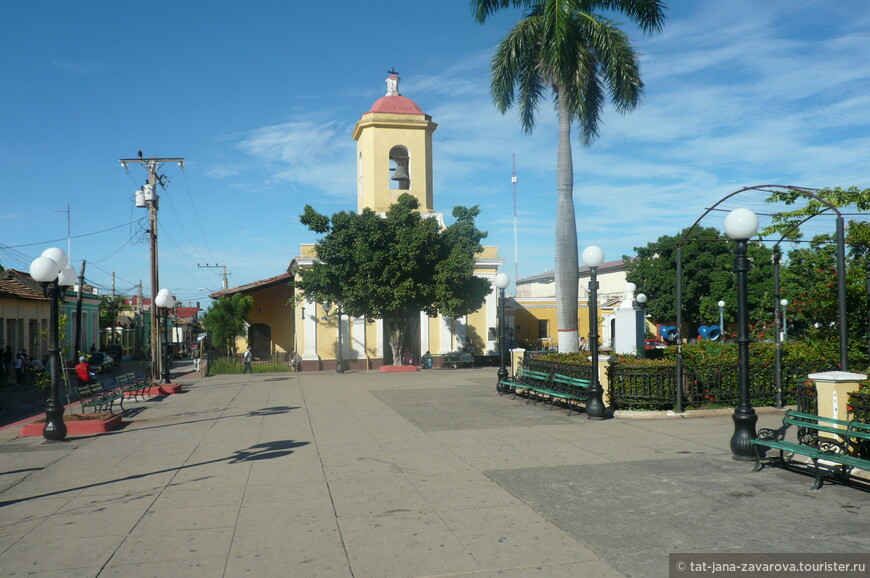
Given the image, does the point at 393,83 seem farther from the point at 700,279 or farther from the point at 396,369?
the point at 700,279

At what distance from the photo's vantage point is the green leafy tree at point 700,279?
148 ft

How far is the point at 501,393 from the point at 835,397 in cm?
1033

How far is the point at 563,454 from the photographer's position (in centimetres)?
953

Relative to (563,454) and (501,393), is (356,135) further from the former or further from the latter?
(563,454)

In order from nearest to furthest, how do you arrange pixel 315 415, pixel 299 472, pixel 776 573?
pixel 776 573
pixel 299 472
pixel 315 415

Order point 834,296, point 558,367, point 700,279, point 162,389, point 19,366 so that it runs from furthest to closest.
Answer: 1. point 700,279
2. point 19,366
3. point 162,389
4. point 558,367
5. point 834,296

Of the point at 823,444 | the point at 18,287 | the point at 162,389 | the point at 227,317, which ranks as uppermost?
the point at 18,287

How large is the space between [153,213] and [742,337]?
21496 mm

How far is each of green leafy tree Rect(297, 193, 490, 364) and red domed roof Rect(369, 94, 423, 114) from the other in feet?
17.2

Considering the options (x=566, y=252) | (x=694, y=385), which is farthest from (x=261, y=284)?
(x=694, y=385)

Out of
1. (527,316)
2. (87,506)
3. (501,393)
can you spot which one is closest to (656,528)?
(87,506)

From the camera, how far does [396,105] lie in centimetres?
3066

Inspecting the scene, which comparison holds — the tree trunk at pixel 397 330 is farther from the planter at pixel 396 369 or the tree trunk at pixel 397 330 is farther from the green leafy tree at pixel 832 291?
the green leafy tree at pixel 832 291

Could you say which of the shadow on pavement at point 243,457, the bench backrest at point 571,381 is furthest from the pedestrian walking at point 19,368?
the bench backrest at point 571,381
